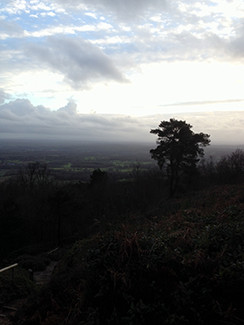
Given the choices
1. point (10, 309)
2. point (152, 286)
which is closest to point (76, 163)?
point (10, 309)

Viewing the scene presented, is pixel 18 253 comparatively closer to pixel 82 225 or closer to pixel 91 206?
pixel 82 225

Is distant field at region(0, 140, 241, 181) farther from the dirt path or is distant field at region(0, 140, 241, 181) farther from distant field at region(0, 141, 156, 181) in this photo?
the dirt path

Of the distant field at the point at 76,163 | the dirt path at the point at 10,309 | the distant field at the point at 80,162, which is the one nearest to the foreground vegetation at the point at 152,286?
the dirt path at the point at 10,309

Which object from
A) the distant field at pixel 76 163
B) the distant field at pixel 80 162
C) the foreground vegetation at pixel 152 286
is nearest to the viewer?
the foreground vegetation at pixel 152 286

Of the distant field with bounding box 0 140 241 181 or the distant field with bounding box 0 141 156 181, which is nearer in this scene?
the distant field with bounding box 0 140 241 181

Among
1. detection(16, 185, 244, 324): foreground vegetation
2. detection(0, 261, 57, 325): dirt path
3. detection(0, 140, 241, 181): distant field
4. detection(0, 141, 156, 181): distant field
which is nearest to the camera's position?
detection(16, 185, 244, 324): foreground vegetation

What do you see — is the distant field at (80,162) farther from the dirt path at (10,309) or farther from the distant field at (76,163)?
the dirt path at (10,309)

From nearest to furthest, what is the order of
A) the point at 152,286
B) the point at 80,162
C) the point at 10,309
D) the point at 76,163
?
the point at 152,286, the point at 10,309, the point at 76,163, the point at 80,162

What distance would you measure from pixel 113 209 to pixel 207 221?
64.8 feet

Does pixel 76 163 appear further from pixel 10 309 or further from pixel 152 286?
pixel 152 286

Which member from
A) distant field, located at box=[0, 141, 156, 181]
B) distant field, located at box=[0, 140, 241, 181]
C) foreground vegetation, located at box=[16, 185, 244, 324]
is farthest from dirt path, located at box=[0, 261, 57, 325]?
distant field, located at box=[0, 141, 156, 181]

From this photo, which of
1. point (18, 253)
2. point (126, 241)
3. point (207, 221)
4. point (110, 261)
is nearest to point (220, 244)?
point (126, 241)

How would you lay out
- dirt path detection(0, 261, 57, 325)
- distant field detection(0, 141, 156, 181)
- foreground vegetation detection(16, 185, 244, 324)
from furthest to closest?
distant field detection(0, 141, 156, 181), dirt path detection(0, 261, 57, 325), foreground vegetation detection(16, 185, 244, 324)

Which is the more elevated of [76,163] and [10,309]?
[76,163]
